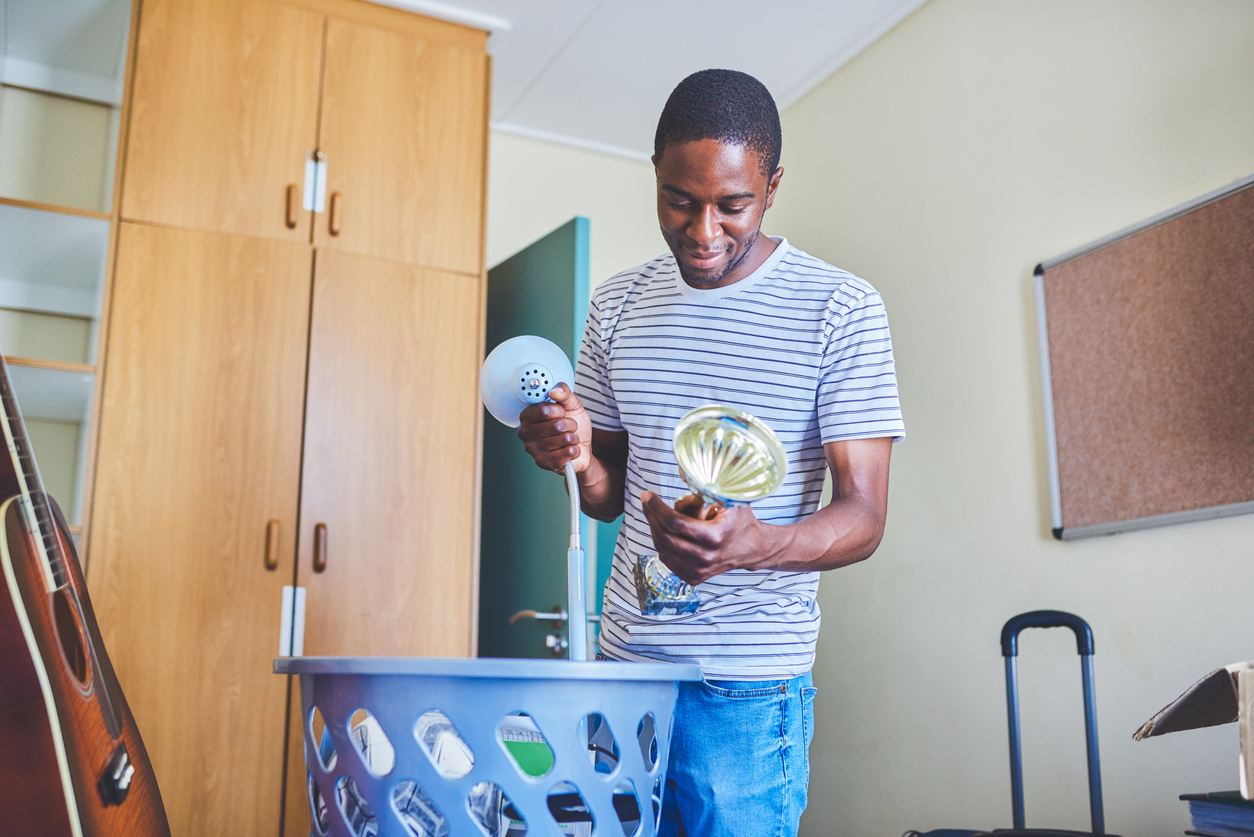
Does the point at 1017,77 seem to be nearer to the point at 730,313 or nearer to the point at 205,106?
the point at 730,313

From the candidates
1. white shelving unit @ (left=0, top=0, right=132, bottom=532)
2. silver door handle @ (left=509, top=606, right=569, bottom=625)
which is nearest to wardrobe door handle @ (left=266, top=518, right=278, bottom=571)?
white shelving unit @ (left=0, top=0, right=132, bottom=532)

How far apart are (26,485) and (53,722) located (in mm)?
278

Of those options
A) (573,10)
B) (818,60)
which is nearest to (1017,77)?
(818,60)

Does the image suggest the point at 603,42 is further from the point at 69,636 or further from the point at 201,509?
the point at 69,636

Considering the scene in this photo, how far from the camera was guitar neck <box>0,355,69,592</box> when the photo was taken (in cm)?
88

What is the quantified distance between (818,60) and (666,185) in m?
2.19

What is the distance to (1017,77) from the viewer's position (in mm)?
2355

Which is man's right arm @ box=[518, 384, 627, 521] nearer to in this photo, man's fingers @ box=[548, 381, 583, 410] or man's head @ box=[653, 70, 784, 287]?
man's fingers @ box=[548, 381, 583, 410]

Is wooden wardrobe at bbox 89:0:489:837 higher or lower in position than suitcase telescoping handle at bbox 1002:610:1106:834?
higher

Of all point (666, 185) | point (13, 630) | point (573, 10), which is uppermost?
point (573, 10)

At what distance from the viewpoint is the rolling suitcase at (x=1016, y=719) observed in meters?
1.70

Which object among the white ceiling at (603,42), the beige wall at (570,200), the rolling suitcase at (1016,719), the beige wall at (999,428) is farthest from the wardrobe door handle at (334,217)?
the rolling suitcase at (1016,719)

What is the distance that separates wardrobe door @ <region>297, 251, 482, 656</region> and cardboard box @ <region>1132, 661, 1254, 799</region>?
75.2 inches

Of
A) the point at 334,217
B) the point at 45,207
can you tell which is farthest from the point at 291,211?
the point at 45,207
